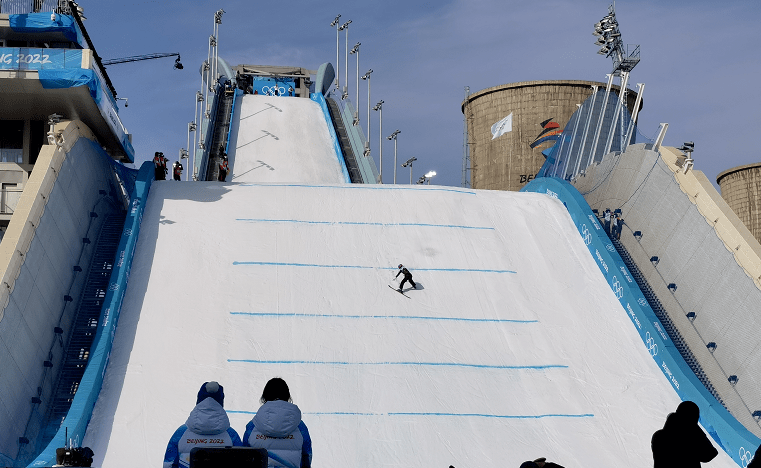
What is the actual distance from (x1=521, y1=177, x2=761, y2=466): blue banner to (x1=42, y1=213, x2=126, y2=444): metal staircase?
7.94 metres

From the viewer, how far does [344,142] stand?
26.4 m

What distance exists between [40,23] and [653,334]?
12464 mm

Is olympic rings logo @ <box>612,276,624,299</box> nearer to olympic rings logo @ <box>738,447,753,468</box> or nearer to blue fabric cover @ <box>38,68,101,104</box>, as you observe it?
olympic rings logo @ <box>738,447,753,468</box>

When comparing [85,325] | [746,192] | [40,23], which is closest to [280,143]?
[40,23]

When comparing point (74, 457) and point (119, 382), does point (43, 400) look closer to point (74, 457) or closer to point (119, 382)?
point (119, 382)

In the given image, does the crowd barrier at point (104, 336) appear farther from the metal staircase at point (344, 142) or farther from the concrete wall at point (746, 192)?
the concrete wall at point (746, 192)

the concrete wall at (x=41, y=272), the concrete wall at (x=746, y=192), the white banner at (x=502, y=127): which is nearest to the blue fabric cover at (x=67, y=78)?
the concrete wall at (x=41, y=272)

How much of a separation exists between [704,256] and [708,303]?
0.77 meters

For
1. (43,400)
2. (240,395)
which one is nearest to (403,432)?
(240,395)

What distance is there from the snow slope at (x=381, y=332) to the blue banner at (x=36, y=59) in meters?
2.82

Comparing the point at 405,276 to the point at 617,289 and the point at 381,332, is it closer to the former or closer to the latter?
the point at 381,332

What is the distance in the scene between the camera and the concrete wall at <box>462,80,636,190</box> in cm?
2888

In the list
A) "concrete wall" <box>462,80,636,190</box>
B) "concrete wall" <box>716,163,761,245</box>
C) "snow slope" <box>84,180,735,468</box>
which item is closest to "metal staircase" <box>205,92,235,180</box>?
"snow slope" <box>84,180,735,468</box>

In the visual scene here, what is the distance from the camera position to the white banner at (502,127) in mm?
29670
